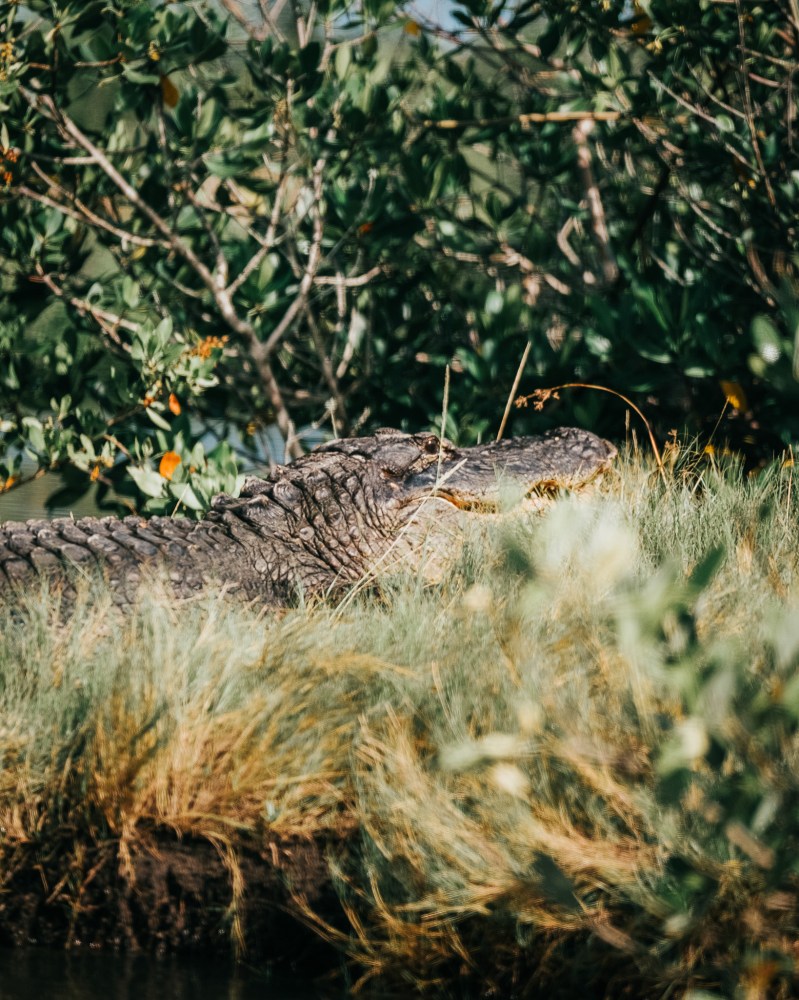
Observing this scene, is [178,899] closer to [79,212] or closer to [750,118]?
[750,118]

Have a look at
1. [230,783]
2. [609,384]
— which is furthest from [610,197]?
[230,783]

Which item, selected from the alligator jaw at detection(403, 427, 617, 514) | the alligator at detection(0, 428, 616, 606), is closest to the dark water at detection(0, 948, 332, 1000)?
the alligator at detection(0, 428, 616, 606)

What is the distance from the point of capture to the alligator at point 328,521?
11.9 ft

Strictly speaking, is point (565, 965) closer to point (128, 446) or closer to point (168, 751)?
point (168, 751)

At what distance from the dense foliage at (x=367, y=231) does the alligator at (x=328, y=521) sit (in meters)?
0.67

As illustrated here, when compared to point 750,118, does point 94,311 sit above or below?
below

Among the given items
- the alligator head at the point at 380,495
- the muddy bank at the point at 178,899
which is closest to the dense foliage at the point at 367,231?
the alligator head at the point at 380,495

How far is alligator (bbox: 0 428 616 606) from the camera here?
3.63 metres

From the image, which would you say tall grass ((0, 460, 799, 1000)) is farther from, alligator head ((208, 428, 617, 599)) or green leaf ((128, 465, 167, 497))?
green leaf ((128, 465, 167, 497))

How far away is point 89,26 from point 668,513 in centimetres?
306

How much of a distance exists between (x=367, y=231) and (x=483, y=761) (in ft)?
13.1

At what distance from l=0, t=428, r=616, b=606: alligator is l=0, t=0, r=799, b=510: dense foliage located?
0.67m

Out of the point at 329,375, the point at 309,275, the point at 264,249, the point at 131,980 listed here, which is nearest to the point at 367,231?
the point at 309,275

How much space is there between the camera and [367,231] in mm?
5355
